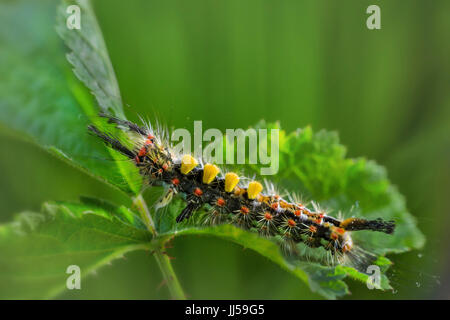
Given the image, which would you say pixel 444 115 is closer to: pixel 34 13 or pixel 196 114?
pixel 196 114

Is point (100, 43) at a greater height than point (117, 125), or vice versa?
point (100, 43)

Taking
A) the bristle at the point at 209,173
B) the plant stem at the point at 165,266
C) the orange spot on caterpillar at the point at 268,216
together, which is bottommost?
the plant stem at the point at 165,266

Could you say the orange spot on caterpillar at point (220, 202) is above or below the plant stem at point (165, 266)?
above

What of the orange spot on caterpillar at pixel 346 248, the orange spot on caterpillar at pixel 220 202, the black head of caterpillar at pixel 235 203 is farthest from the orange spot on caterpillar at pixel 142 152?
the orange spot on caterpillar at pixel 346 248

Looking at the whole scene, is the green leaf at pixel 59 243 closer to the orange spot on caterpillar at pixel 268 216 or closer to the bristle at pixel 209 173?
the bristle at pixel 209 173

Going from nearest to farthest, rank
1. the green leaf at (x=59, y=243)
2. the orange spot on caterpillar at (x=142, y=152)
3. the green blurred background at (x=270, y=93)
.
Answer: the green leaf at (x=59, y=243) → the orange spot on caterpillar at (x=142, y=152) → the green blurred background at (x=270, y=93)

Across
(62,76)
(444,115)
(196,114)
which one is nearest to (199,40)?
(196,114)
